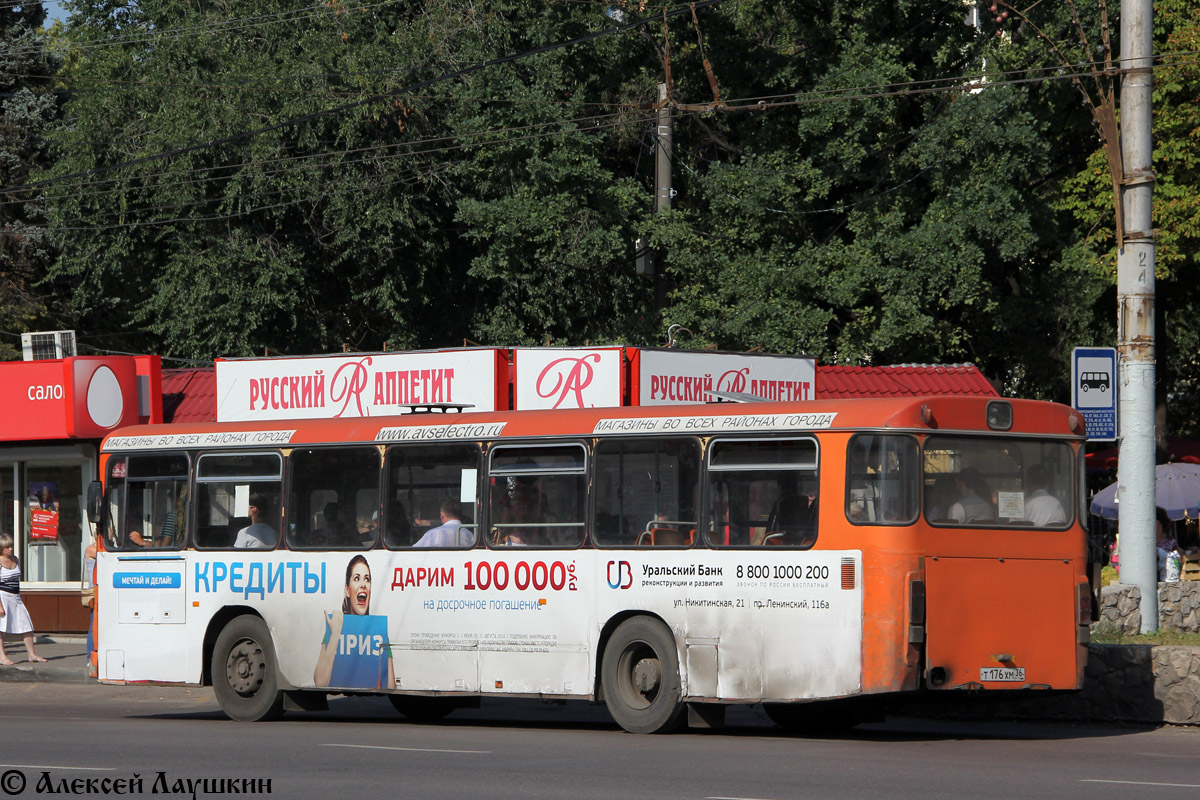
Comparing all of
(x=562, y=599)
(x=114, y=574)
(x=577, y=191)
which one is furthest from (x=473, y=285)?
(x=562, y=599)

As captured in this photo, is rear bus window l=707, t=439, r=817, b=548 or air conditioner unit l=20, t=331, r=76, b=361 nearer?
rear bus window l=707, t=439, r=817, b=548

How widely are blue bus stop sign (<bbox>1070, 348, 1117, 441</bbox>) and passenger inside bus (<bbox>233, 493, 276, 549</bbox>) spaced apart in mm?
7447

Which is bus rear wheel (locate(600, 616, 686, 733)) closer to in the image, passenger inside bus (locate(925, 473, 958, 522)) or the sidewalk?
passenger inside bus (locate(925, 473, 958, 522))

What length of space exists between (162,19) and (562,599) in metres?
24.2

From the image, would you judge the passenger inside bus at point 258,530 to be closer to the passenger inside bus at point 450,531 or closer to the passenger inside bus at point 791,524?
the passenger inside bus at point 450,531

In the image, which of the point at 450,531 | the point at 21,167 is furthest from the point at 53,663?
the point at 21,167

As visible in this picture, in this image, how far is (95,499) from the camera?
54.0ft

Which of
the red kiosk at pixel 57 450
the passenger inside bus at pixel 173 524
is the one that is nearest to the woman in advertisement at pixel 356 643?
the passenger inside bus at pixel 173 524

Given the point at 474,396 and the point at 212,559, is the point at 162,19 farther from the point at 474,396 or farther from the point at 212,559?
the point at 212,559

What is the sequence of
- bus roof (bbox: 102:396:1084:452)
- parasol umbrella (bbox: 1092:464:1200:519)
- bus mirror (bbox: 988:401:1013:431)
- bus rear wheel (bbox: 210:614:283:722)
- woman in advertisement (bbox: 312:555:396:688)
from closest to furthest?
1. bus roof (bbox: 102:396:1084:452)
2. bus mirror (bbox: 988:401:1013:431)
3. woman in advertisement (bbox: 312:555:396:688)
4. bus rear wheel (bbox: 210:614:283:722)
5. parasol umbrella (bbox: 1092:464:1200:519)

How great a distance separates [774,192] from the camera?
29.0m

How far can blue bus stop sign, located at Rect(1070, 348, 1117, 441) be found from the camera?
49.6ft

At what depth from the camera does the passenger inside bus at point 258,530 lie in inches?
613

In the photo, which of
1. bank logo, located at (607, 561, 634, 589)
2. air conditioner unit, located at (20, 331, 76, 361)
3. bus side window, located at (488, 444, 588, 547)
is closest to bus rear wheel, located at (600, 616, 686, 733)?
bank logo, located at (607, 561, 634, 589)
